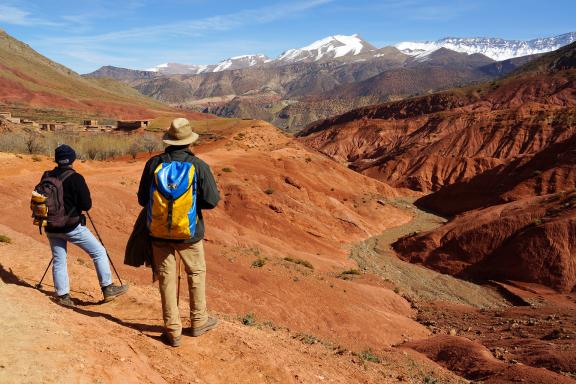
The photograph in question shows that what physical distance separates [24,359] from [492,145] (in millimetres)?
68450

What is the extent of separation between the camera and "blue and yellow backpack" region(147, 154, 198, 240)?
4590 mm

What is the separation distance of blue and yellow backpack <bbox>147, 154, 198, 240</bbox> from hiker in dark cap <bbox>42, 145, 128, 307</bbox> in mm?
1658

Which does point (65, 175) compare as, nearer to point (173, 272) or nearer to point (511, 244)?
point (173, 272)

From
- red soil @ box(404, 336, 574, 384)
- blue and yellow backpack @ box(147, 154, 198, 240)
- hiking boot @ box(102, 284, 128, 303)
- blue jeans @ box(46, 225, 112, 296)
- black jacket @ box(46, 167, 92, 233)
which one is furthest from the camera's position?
red soil @ box(404, 336, 574, 384)

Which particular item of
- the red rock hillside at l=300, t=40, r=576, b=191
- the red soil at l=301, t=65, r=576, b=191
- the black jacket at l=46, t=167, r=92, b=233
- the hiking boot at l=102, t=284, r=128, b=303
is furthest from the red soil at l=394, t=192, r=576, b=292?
the red soil at l=301, t=65, r=576, b=191

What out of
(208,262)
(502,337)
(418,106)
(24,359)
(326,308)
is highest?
(418,106)

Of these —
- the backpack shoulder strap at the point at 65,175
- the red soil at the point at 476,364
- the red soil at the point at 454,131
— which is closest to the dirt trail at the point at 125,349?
the backpack shoulder strap at the point at 65,175

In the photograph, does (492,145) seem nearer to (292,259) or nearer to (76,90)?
(292,259)

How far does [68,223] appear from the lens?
5.79m

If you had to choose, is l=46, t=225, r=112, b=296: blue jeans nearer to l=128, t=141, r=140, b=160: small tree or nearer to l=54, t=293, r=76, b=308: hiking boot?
l=54, t=293, r=76, b=308: hiking boot

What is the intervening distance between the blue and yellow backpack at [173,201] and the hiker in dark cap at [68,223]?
1658 millimetres

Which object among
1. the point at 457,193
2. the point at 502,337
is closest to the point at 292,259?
the point at 502,337

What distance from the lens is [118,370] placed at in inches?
160

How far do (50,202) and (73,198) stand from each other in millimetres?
270
